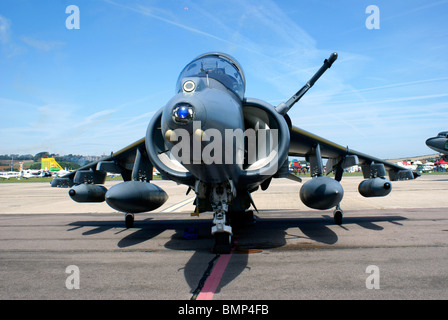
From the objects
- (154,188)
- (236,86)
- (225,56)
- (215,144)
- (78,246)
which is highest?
(225,56)

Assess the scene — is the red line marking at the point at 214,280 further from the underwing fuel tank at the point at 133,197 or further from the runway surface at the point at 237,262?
the underwing fuel tank at the point at 133,197

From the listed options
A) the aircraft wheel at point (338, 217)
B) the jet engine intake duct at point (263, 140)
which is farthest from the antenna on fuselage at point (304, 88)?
the aircraft wheel at point (338, 217)

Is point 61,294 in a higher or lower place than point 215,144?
lower

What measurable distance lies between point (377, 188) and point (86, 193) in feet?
31.4

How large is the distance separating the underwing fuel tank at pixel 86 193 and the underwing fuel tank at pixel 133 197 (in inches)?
115

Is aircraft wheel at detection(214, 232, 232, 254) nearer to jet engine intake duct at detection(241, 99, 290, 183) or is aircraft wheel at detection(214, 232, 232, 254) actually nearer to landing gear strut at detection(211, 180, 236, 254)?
landing gear strut at detection(211, 180, 236, 254)

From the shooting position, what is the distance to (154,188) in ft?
28.6

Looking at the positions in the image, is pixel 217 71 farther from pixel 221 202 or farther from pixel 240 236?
pixel 240 236

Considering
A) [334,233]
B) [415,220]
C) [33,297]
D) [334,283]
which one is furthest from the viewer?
[415,220]

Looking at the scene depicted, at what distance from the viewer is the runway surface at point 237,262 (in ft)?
15.4

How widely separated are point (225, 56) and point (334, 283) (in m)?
5.32

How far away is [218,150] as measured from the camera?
188 inches
